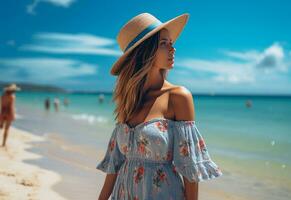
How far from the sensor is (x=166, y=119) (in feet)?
7.27

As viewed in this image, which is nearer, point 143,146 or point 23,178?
point 143,146

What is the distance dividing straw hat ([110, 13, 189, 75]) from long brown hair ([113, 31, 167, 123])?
4 centimetres

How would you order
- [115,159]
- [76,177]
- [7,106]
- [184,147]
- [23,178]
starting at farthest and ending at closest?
[7,106], [76,177], [23,178], [115,159], [184,147]

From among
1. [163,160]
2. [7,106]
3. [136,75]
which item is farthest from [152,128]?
[7,106]

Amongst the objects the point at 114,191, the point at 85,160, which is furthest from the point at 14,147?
the point at 114,191

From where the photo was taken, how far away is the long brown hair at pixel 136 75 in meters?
2.36

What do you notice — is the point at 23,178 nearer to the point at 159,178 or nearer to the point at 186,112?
the point at 159,178

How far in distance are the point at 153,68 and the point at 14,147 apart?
10.4m

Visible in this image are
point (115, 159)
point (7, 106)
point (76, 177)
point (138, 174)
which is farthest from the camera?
point (7, 106)

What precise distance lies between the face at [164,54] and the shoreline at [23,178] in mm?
4479

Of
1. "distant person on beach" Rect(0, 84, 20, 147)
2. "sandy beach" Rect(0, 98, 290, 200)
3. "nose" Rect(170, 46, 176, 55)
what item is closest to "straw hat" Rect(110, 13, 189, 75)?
"nose" Rect(170, 46, 176, 55)

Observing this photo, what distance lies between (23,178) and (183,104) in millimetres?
5914

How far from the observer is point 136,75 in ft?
7.82

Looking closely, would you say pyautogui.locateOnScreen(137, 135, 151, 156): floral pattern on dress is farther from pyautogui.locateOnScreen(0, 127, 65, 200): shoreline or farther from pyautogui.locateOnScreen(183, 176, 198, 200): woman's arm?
pyautogui.locateOnScreen(0, 127, 65, 200): shoreline
